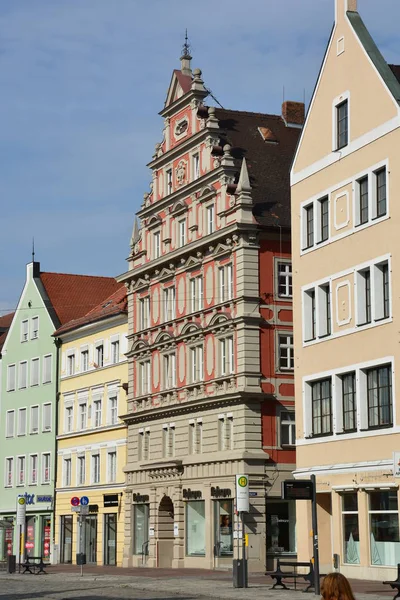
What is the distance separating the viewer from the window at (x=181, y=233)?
57.7 meters

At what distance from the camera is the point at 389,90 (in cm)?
3822

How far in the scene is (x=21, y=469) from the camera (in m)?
76.6

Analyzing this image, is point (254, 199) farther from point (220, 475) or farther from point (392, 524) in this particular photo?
point (392, 524)

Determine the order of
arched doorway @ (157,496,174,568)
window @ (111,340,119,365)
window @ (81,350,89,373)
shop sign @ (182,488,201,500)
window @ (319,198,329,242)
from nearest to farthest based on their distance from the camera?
window @ (319,198,329,242)
shop sign @ (182,488,201,500)
arched doorway @ (157,496,174,568)
window @ (111,340,119,365)
window @ (81,350,89,373)

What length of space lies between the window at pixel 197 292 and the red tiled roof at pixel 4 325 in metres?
30.9

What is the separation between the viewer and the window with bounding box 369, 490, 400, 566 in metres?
37.2

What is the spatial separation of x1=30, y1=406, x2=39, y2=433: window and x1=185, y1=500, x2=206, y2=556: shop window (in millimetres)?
22063

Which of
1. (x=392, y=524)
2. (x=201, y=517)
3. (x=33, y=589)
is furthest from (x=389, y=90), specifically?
(x=201, y=517)

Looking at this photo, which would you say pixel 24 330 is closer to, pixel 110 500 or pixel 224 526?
pixel 110 500

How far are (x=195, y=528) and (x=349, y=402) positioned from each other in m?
16.9

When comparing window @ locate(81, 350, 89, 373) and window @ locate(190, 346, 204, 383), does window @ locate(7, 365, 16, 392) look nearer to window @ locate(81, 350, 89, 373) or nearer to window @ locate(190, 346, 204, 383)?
window @ locate(81, 350, 89, 373)

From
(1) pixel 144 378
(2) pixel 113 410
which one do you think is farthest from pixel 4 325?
(1) pixel 144 378

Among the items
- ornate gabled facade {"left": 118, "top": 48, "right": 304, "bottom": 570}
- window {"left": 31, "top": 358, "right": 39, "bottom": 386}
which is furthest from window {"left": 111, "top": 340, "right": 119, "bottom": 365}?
window {"left": 31, "top": 358, "right": 39, "bottom": 386}

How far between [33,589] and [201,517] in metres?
16.6
